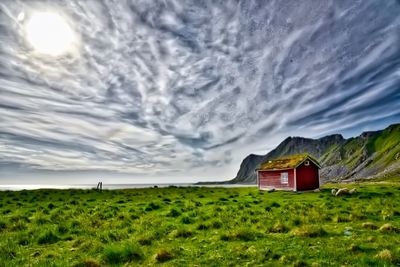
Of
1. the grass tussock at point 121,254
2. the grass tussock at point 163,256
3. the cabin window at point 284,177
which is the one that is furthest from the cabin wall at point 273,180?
the grass tussock at point 121,254

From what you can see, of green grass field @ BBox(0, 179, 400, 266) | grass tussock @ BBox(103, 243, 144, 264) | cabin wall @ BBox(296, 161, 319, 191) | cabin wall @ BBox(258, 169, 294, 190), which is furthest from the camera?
cabin wall @ BBox(258, 169, 294, 190)

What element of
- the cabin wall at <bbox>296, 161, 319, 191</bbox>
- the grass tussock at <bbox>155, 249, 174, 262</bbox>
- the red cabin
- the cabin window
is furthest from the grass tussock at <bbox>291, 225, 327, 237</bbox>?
the cabin window

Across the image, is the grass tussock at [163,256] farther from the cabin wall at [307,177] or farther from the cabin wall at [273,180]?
the cabin wall at [273,180]

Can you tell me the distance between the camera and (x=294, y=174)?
2140 inches

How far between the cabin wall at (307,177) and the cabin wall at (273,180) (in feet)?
4.12

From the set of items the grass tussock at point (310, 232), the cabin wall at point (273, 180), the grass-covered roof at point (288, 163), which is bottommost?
the grass tussock at point (310, 232)

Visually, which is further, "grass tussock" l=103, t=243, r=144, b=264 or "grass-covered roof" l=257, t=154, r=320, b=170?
"grass-covered roof" l=257, t=154, r=320, b=170

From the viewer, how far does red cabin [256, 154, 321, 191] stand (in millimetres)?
54562

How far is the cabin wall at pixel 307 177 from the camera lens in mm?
54469

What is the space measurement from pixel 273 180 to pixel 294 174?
23.7 ft

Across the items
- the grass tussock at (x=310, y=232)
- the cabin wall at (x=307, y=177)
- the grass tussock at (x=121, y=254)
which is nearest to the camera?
the grass tussock at (x=121, y=254)

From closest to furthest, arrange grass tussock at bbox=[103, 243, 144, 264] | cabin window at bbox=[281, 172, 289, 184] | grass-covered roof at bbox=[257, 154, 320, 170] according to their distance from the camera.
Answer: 1. grass tussock at bbox=[103, 243, 144, 264]
2. grass-covered roof at bbox=[257, 154, 320, 170]
3. cabin window at bbox=[281, 172, 289, 184]

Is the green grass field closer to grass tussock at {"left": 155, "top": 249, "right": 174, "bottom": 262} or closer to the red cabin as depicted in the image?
grass tussock at {"left": 155, "top": 249, "right": 174, "bottom": 262}

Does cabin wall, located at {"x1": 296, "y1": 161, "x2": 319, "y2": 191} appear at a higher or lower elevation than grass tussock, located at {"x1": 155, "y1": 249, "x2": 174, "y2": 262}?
higher
